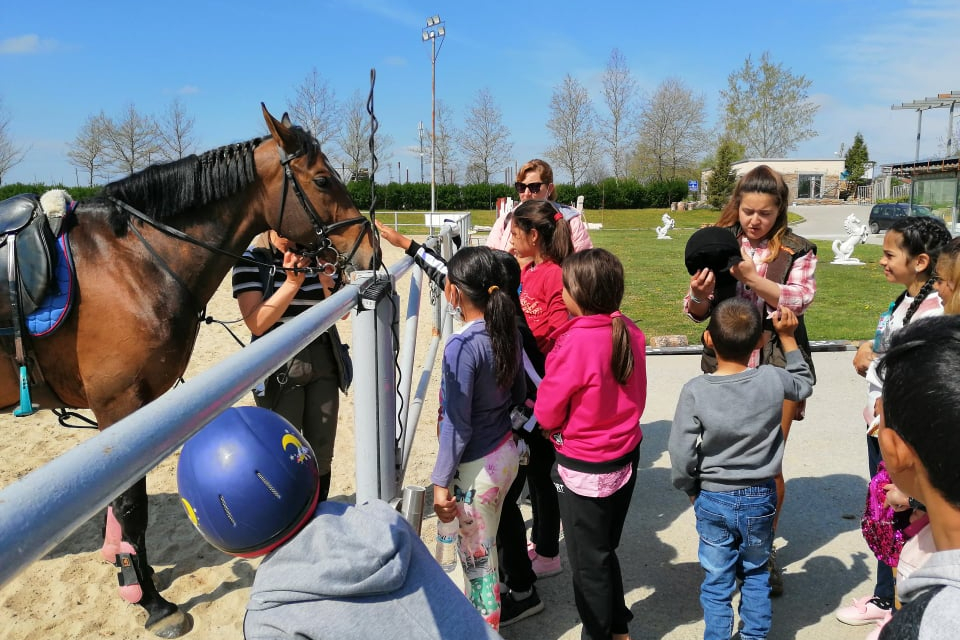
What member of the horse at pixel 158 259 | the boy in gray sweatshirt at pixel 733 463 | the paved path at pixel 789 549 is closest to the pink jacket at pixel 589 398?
the boy in gray sweatshirt at pixel 733 463

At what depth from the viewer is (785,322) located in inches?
107

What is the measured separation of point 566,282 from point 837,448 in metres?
3.45

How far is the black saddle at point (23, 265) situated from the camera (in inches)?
110

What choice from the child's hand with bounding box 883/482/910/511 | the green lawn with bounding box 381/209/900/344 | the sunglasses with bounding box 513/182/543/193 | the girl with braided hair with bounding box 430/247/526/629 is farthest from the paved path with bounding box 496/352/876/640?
the green lawn with bounding box 381/209/900/344

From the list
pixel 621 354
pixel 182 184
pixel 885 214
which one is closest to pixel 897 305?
pixel 621 354

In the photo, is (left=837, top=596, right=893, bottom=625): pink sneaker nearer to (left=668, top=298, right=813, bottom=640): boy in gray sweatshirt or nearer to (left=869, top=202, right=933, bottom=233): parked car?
(left=668, top=298, right=813, bottom=640): boy in gray sweatshirt

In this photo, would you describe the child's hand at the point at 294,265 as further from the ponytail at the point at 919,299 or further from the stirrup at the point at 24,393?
the ponytail at the point at 919,299

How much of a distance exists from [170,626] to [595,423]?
2140 millimetres

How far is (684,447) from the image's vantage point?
8.39 feet

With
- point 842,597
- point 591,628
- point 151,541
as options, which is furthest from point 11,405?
point 842,597

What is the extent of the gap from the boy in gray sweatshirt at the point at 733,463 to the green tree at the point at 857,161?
209 feet

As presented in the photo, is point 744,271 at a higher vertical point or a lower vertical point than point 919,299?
higher

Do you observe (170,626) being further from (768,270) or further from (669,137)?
(669,137)

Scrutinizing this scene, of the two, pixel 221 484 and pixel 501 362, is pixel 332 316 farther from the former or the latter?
pixel 501 362
